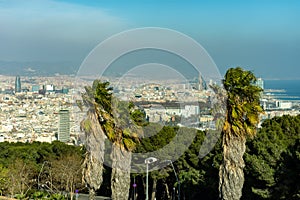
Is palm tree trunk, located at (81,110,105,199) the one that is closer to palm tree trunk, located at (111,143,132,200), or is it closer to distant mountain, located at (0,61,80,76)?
palm tree trunk, located at (111,143,132,200)

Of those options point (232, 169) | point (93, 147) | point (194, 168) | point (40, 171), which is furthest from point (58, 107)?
point (232, 169)

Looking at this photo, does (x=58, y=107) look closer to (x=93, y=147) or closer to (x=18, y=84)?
(x=18, y=84)

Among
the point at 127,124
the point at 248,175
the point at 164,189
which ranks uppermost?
the point at 127,124

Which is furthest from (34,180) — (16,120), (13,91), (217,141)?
(13,91)

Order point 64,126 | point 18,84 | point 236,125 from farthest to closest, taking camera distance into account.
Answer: point 18,84
point 64,126
point 236,125

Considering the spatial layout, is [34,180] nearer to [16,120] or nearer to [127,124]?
[127,124]

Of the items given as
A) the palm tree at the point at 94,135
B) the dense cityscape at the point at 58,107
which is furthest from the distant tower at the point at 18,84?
the palm tree at the point at 94,135
